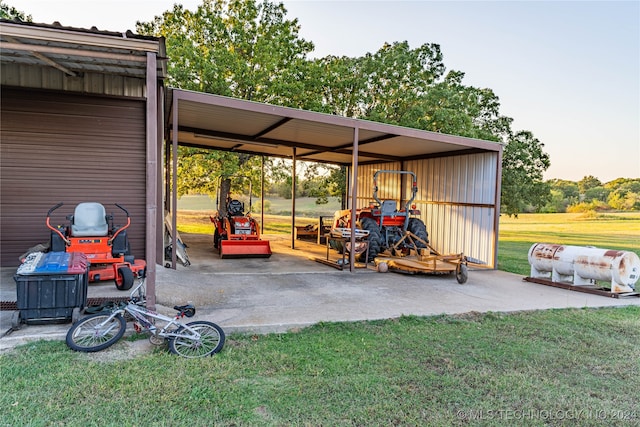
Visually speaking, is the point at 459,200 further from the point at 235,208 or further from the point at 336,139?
Answer: the point at 235,208

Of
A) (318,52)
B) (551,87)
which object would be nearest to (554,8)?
(551,87)

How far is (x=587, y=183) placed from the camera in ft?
117

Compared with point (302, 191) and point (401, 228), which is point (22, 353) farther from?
point (302, 191)

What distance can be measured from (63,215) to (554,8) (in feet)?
38.3

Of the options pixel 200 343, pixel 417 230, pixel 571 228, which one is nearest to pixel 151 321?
pixel 200 343

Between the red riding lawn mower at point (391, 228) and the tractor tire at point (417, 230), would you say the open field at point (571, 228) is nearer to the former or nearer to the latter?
the tractor tire at point (417, 230)

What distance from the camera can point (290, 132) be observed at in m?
9.20

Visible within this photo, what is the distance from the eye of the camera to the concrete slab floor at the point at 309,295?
4307 millimetres

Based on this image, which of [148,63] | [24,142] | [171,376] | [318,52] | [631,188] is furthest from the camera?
[631,188]

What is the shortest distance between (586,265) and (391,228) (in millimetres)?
3710

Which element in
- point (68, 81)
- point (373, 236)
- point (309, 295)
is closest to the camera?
point (309, 295)

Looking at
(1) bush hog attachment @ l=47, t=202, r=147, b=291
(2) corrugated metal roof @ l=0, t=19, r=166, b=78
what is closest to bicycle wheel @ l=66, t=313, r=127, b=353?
(1) bush hog attachment @ l=47, t=202, r=147, b=291

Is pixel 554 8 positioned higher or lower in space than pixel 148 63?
higher

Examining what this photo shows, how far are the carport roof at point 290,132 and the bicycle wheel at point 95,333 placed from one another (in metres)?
3.67
